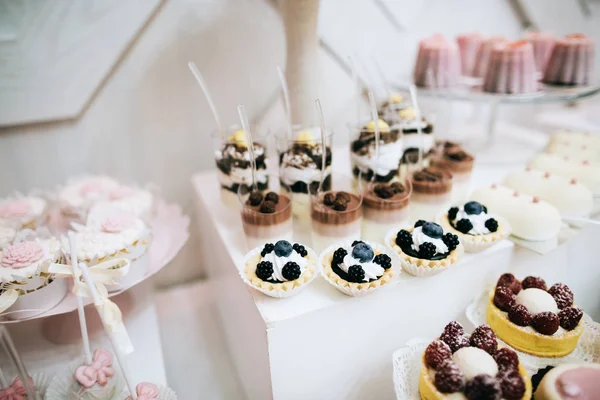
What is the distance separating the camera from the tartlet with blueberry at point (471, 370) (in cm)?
69

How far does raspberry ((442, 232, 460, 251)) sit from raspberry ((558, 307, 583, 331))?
0.78ft

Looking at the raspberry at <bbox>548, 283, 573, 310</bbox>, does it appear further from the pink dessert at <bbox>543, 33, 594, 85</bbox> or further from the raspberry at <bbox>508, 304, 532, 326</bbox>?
the pink dessert at <bbox>543, 33, 594, 85</bbox>

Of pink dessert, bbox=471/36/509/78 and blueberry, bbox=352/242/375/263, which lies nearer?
blueberry, bbox=352/242/375/263

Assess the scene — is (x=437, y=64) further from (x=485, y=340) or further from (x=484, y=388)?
(x=484, y=388)

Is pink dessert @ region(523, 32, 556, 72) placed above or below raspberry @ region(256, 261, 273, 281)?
above

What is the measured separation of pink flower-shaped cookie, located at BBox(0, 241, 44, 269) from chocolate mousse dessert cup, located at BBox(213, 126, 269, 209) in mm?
448

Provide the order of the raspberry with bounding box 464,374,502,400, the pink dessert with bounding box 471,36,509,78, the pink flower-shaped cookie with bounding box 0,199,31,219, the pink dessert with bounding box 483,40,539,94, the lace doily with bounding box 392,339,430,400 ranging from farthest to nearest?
the pink dessert with bounding box 471,36,509,78 < the pink dessert with bounding box 483,40,539,94 < the pink flower-shaped cookie with bounding box 0,199,31,219 < the lace doily with bounding box 392,339,430,400 < the raspberry with bounding box 464,374,502,400

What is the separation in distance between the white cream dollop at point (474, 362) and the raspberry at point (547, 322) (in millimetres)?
159

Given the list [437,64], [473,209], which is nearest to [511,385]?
[473,209]

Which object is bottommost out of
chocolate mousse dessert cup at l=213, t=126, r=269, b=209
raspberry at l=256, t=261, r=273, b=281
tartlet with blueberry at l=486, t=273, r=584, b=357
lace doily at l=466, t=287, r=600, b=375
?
lace doily at l=466, t=287, r=600, b=375

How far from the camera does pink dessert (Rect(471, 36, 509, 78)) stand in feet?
4.93

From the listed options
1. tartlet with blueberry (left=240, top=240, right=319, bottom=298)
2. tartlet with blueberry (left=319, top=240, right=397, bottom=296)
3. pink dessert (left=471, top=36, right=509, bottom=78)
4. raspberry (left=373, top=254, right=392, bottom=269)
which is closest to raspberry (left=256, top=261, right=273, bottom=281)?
tartlet with blueberry (left=240, top=240, right=319, bottom=298)

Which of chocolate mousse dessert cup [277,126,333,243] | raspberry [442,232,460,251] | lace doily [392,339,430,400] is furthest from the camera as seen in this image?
chocolate mousse dessert cup [277,126,333,243]

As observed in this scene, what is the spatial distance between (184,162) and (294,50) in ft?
2.02
